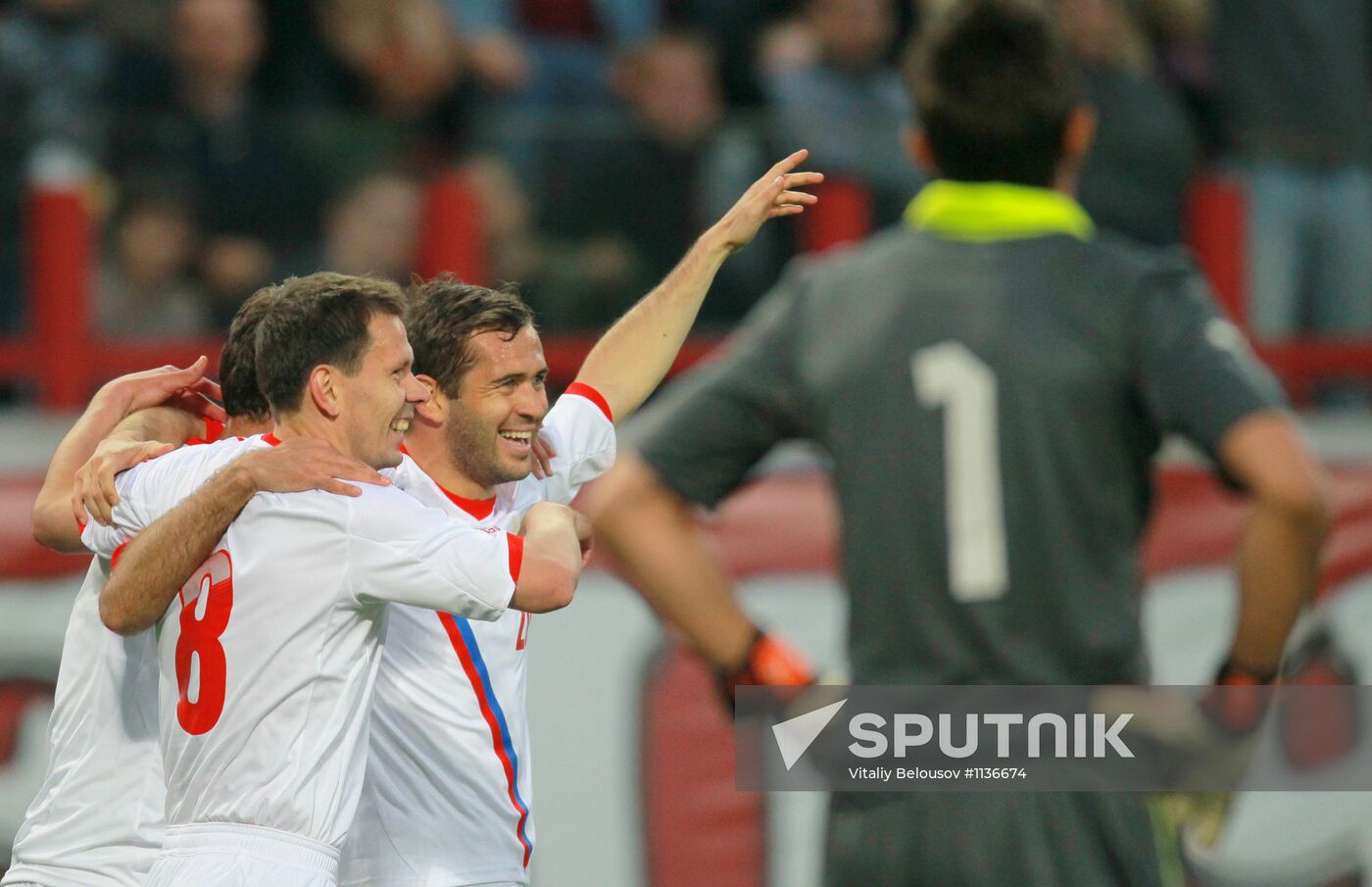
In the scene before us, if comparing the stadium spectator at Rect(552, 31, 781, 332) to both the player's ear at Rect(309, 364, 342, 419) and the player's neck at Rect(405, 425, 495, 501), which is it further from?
the player's ear at Rect(309, 364, 342, 419)

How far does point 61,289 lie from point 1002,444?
4783mm

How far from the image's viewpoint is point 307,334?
3.29 metres

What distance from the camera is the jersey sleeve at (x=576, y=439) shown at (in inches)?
157

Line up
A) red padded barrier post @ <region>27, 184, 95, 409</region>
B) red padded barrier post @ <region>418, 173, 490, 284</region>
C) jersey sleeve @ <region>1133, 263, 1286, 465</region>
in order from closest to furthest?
jersey sleeve @ <region>1133, 263, 1286, 465</region> < red padded barrier post @ <region>27, 184, 95, 409</region> < red padded barrier post @ <region>418, 173, 490, 284</region>

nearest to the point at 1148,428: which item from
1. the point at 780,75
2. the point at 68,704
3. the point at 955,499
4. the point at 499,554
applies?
the point at 955,499

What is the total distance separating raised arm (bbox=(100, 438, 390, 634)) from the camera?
10.5 feet

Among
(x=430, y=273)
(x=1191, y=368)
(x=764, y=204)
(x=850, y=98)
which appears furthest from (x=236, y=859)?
(x=850, y=98)

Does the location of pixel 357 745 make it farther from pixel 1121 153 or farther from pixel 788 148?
pixel 1121 153

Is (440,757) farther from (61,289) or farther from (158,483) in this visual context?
(61,289)

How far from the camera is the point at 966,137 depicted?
3.01 m

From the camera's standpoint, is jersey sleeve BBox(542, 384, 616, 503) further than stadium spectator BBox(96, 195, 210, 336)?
No

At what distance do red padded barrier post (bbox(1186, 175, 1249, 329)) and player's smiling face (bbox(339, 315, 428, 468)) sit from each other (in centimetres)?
495

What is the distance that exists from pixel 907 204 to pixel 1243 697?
15.4 ft

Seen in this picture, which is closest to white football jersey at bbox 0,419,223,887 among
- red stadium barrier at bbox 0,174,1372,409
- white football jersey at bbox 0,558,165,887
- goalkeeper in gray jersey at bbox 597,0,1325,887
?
white football jersey at bbox 0,558,165,887
